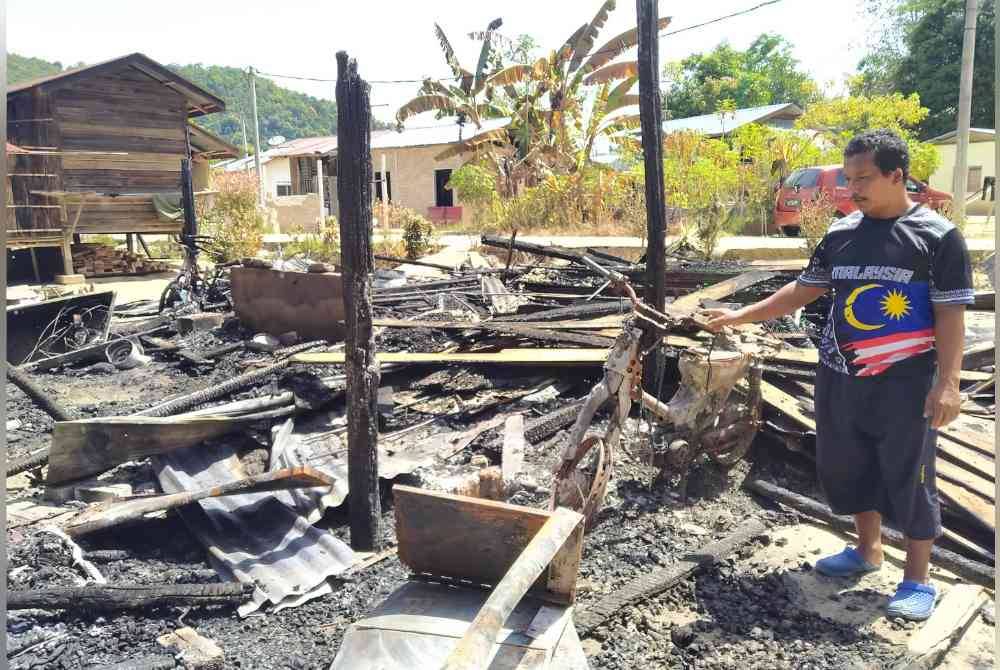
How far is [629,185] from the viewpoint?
16969 mm

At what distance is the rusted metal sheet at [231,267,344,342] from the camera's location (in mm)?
8273

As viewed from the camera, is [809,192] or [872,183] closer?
[872,183]

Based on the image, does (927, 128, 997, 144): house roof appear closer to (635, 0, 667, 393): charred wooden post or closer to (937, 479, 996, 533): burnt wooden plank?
(635, 0, 667, 393): charred wooden post

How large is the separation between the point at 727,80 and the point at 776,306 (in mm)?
35014

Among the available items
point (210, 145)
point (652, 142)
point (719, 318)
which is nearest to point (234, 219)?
point (210, 145)

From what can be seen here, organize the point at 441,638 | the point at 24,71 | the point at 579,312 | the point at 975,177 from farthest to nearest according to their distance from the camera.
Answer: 1. the point at 975,177
2. the point at 24,71
3. the point at 579,312
4. the point at 441,638

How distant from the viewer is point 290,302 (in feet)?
28.6

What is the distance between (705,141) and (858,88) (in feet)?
35.1

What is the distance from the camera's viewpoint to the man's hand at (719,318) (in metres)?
3.63

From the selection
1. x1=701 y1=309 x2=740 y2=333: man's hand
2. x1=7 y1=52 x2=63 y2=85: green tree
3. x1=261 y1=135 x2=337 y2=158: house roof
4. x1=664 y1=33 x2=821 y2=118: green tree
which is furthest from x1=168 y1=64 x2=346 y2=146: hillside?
x1=701 y1=309 x2=740 y2=333: man's hand

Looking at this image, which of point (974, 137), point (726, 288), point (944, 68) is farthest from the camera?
point (944, 68)

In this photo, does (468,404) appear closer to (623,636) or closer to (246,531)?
(246,531)

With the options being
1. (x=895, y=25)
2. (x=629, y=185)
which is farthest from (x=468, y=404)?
(x=895, y=25)

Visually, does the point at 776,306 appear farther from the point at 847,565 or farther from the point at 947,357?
the point at 847,565
